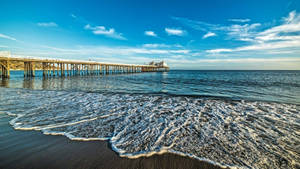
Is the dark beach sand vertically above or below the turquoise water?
below

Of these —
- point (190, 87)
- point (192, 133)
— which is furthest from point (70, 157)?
point (190, 87)

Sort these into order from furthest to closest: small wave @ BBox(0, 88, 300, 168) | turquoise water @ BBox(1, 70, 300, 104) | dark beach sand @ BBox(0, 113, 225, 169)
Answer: turquoise water @ BBox(1, 70, 300, 104)
small wave @ BBox(0, 88, 300, 168)
dark beach sand @ BBox(0, 113, 225, 169)

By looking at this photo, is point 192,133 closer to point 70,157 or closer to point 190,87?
point 70,157

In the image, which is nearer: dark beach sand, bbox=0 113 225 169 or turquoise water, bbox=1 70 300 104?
dark beach sand, bbox=0 113 225 169

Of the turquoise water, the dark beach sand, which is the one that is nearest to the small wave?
the dark beach sand

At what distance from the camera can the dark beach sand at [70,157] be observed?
8.04 feet

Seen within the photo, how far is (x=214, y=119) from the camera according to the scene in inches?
211

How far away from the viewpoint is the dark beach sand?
2451mm

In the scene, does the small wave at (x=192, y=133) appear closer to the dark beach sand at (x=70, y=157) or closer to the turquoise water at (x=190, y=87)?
the dark beach sand at (x=70, y=157)

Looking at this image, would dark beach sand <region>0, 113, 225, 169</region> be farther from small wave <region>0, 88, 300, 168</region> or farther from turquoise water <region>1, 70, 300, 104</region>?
turquoise water <region>1, 70, 300, 104</region>

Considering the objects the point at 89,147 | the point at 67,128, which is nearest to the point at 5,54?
the point at 67,128

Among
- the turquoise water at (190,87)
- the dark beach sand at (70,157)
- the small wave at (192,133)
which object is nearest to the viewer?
the dark beach sand at (70,157)

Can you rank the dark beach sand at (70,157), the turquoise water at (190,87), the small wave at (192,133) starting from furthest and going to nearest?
1. the turquoise water at (190,87)
2. the small wave at (192,133)
3. the dark beach sand at (70,157)

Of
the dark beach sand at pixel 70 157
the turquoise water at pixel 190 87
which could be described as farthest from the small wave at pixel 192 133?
the turquoise water at pixel 190 87
